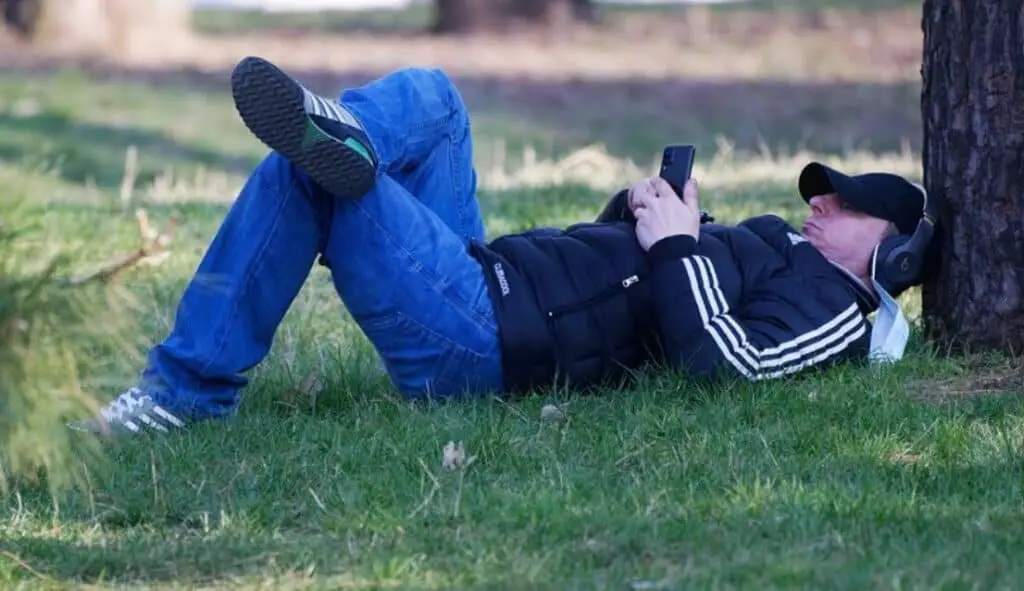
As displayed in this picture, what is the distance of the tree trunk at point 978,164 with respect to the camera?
4551 millimetres

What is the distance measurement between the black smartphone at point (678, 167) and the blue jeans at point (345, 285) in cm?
65

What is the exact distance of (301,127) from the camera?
3930 mm

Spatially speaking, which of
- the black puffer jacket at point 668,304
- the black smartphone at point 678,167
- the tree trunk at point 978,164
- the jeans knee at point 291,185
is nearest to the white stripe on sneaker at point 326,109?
the jeans knee at point 291,185

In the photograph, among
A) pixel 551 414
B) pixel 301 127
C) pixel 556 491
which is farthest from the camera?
pixel 551 414

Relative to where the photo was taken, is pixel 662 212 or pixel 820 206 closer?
pixel 662 212

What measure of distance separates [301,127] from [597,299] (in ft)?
3.27

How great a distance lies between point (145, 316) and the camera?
18.6 ft

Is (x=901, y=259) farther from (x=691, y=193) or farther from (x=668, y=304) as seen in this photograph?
(x=668, y=304)

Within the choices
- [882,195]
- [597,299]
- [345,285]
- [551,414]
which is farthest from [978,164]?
[345,285]

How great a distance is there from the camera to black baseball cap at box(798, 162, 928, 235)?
4609 mm

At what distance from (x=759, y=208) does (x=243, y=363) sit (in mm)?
3677

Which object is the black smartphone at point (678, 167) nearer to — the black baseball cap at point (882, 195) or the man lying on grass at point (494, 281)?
the man lying on grass at point (494, 281)

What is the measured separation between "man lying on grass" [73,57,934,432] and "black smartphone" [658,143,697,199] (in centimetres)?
5

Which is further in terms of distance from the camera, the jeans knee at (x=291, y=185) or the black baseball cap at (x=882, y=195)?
the black baseball cap at (x=882, y=195)
